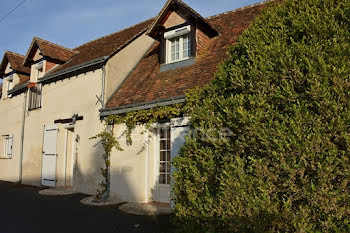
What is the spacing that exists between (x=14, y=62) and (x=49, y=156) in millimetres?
6540

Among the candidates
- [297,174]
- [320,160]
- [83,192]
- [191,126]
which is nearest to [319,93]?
[320,160]

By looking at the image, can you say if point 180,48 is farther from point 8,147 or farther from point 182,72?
point 8,147

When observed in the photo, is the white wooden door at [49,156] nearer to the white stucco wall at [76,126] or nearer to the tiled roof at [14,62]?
the white stucco wall at [76,126]

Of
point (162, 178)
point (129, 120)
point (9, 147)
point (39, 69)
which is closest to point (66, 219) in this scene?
point (162, 178)

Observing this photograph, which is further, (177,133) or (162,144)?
(162,144)

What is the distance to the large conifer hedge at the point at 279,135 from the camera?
9.88 ft

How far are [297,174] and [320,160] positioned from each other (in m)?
0.32

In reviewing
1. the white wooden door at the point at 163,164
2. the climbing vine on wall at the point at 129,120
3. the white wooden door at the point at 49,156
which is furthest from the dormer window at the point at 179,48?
the white wooden door at the point at 49,156

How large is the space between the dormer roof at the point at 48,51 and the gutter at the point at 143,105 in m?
4.67

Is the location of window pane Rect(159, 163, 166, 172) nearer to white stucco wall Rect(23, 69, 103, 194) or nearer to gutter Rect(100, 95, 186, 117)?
gutter Rect(100, 95, 186, 117)

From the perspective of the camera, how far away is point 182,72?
7.82m

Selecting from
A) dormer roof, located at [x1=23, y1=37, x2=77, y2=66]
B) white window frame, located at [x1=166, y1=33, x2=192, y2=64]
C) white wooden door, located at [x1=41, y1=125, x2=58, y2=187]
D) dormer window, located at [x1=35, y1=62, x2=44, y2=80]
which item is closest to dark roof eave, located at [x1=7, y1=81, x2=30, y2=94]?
dormer window, located at [x1=35, y1=62, x2=44, y2=80]

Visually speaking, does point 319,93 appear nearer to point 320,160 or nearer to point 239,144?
point 320,160

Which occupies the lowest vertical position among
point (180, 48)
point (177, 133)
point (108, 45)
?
point (177, 133)
